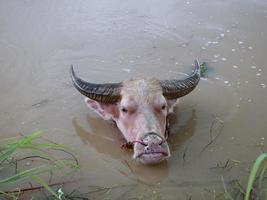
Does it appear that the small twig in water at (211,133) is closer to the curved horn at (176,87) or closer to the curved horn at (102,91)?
the curved horn at (176,87)

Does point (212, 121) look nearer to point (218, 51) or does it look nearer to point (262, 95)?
point (262, 95)

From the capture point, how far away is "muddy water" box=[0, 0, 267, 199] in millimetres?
4441

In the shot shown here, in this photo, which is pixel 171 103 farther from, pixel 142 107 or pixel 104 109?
pixel 104 109

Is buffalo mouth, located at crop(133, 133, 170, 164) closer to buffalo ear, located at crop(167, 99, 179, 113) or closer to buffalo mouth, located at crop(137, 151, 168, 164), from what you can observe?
buffalo mouth, located at crop(137, 151, 168, 164)

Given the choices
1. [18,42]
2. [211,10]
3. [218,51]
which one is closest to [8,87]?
[18,42]

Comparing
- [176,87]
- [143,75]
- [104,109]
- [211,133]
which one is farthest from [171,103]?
[143,75]

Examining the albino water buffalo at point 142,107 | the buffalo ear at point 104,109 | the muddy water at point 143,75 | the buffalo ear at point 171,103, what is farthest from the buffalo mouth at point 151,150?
the buffalo ear at point 171,103

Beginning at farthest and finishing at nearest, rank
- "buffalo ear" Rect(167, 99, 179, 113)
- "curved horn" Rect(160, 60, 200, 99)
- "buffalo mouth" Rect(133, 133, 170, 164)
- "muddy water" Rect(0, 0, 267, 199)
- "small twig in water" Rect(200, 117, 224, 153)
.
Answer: "buffalo ear" Rect(167, 99, 179, 113), "curved horn" Rect(160, 60, 200, 99), "small twig in water" Rect(200, 117, 224, 153), "muddy water" Rect(0, 0, 267, 199), "buffalo mouth" Rect(133, 133, 170, 164)

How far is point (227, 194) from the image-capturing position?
4.04 meters

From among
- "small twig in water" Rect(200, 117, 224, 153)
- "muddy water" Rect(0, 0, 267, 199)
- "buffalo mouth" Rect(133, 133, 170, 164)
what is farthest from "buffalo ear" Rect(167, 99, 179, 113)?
"buffalo mouth" Rect(133, 133, 170, 164)

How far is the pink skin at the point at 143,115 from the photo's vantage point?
14.1 feet

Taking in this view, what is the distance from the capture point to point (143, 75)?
19.6ft

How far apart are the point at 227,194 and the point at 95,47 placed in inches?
132

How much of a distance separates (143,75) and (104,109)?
3.46 feet
